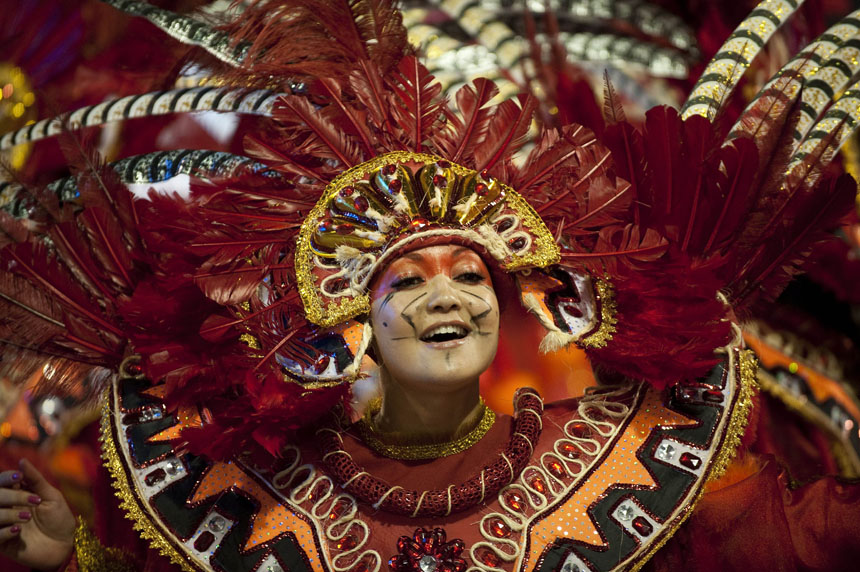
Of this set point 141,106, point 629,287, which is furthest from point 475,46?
point 629,287

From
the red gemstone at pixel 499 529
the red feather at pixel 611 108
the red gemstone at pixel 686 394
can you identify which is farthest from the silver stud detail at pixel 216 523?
the red feather at pixel 611 108

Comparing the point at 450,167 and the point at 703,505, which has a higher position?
the point at 450,167

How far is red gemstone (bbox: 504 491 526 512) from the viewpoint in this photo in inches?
98.0

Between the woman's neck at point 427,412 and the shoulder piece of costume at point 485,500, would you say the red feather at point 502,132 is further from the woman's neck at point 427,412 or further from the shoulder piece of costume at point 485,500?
the shoulder piece of costume at point 485,500

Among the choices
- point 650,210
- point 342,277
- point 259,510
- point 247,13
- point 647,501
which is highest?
point 247,13

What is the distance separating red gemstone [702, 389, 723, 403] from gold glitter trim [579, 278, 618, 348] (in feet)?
0.92

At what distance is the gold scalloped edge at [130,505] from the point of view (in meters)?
2.43

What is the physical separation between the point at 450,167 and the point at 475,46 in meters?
1.86

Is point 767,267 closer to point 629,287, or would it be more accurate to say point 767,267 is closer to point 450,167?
point 629,287

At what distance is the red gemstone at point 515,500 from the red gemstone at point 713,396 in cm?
52

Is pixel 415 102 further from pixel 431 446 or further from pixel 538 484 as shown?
pixel 538 484

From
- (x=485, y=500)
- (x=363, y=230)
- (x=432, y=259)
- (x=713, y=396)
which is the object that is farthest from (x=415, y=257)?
(x=713, y=396)

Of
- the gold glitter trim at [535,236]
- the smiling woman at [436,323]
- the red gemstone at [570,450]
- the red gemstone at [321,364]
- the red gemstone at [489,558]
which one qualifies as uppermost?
the gold glitter trim at [535,236]

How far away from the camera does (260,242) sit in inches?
98.2
